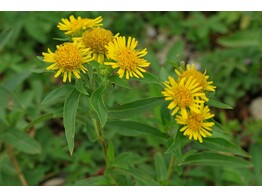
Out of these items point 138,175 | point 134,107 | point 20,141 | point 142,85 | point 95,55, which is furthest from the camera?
point 142,85

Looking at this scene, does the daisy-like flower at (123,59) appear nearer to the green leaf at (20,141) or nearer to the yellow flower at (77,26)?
the yellow flower at (77,26)

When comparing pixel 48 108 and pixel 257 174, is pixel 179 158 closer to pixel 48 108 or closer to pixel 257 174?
pixel 257 174

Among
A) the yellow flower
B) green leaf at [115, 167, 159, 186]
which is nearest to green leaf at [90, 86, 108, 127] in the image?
the yellow flower

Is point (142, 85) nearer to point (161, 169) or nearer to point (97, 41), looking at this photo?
point (161, 169)

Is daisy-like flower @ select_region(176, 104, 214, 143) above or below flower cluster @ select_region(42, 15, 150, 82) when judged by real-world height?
below

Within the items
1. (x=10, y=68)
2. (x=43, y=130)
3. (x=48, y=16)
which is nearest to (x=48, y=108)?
(x=43, y=130)

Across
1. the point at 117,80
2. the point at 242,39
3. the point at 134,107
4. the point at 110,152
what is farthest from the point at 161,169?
the point at 242,39

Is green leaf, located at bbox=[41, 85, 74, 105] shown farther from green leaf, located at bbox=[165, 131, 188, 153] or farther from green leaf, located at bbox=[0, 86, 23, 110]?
green leaf, located at bbox=[0, 86, 23, 110]
